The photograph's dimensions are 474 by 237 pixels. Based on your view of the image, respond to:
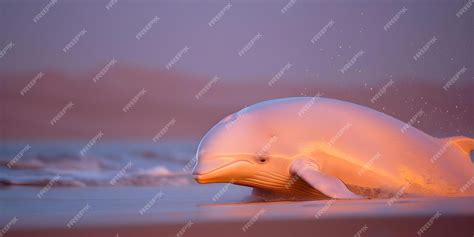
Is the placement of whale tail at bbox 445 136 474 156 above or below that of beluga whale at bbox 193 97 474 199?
below

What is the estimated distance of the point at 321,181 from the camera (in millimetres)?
5750

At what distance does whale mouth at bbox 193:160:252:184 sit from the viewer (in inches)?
228

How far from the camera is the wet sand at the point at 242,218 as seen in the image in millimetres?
4859

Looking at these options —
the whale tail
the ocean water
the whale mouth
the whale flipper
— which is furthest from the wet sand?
the ocean water

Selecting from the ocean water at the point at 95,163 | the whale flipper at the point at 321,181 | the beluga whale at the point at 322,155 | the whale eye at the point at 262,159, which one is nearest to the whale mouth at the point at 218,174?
the beluga whale at the point at 322,155

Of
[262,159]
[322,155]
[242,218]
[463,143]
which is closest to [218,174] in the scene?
[262,159]

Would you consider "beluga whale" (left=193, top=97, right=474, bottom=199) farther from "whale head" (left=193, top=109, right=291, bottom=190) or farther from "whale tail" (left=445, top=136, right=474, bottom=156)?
"whale tail" (left=445, top=136, right=474, bottom=156)

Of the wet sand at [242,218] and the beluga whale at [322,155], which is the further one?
the beluga whale at [322,155]

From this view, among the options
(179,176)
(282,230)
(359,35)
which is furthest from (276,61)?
(282,230)

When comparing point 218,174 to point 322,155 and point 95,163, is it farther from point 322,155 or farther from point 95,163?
point 95,163

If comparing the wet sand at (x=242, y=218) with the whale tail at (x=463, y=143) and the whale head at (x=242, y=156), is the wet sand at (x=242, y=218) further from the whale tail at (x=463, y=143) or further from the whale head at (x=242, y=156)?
the whale tail at (x=463, y=143)

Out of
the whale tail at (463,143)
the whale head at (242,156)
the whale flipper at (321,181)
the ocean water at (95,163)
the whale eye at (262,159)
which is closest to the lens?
the whale flipper at (321,181)

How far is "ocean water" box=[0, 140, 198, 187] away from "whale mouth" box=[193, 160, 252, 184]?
2085mm

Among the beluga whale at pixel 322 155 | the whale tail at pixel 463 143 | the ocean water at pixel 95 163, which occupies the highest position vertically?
the ocean water at pixel 95 163
